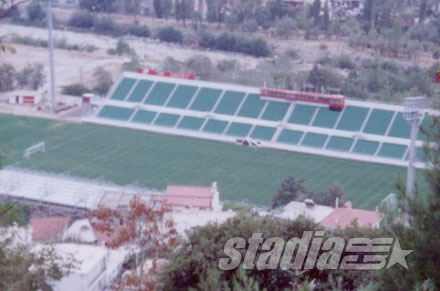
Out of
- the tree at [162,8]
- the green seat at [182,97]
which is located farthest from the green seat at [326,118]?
the tree at [162,8]

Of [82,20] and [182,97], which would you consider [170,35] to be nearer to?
[82,20]

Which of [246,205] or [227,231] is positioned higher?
[227,231]

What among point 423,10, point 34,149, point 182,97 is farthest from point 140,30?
point 34,149

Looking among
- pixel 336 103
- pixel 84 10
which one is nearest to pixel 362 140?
pixel 336 103

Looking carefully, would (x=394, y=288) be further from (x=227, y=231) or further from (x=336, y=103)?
(x=336, y=103)

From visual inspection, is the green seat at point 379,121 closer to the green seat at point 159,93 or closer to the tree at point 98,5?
the green seat at point 159,93

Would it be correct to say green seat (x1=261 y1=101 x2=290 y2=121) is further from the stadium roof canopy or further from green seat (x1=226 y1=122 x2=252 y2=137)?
the stadium roof canopy

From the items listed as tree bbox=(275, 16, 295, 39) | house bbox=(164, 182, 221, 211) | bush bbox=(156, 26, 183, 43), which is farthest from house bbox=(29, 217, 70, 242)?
bush bbox=(156, 26, 183, 43)
